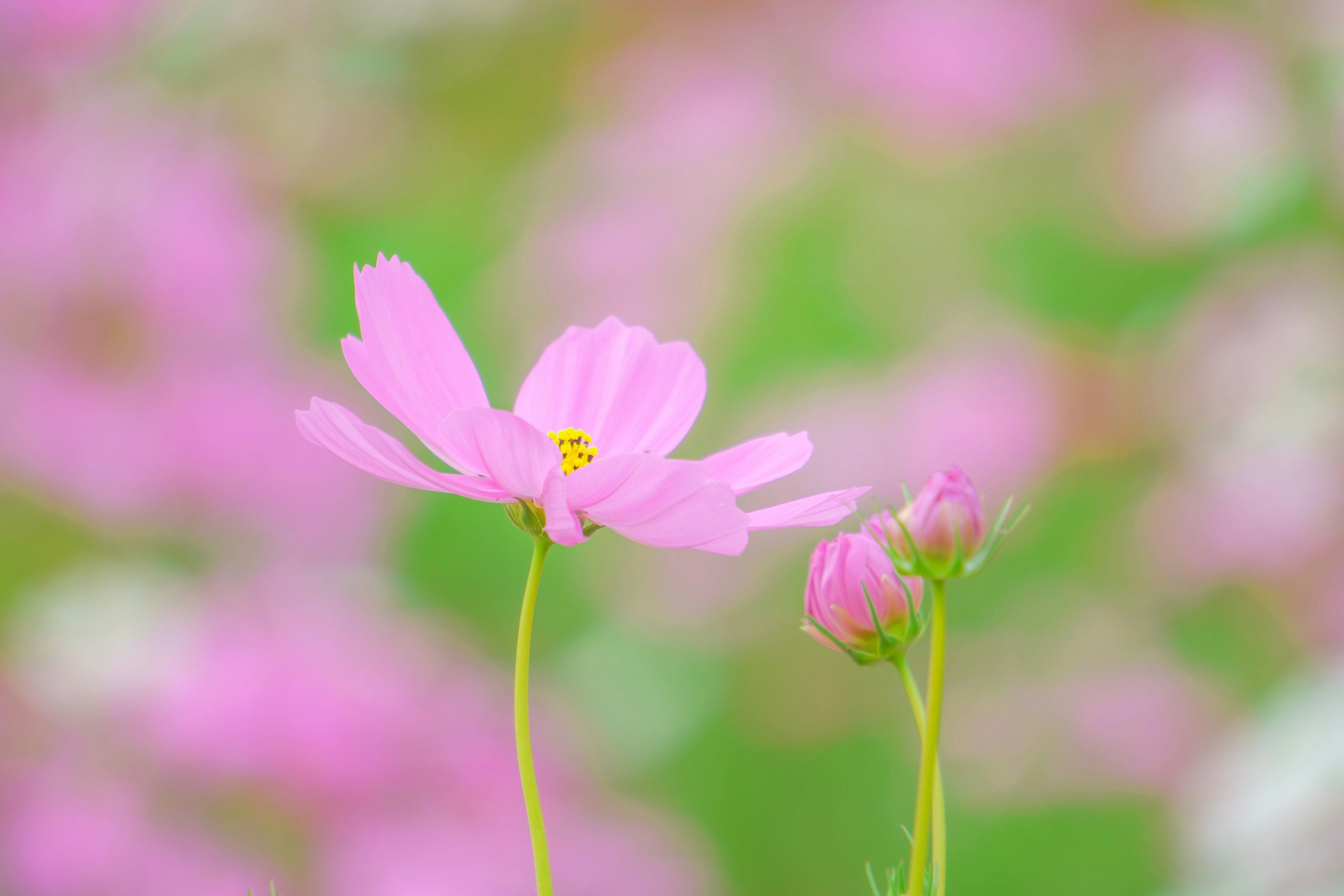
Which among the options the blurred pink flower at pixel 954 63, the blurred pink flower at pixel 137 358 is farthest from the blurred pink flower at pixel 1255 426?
the blurred pink flower at pixel 137 358

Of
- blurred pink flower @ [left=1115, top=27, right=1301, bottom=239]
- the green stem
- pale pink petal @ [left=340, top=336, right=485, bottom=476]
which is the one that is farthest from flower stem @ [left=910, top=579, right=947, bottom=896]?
blurred pink flower @ [left=1115, top=27, right=1301, bottom=239]

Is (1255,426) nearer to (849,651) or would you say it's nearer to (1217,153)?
(1217,153)

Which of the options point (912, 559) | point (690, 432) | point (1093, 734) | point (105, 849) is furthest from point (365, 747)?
point (1093, 734)

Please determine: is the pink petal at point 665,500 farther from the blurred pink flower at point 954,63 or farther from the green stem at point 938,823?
the blurred pink flower at point 954,63

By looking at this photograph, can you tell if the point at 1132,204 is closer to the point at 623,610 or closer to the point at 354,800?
the point at 623,610

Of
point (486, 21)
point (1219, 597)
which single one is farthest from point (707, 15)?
point (1219, 597)
